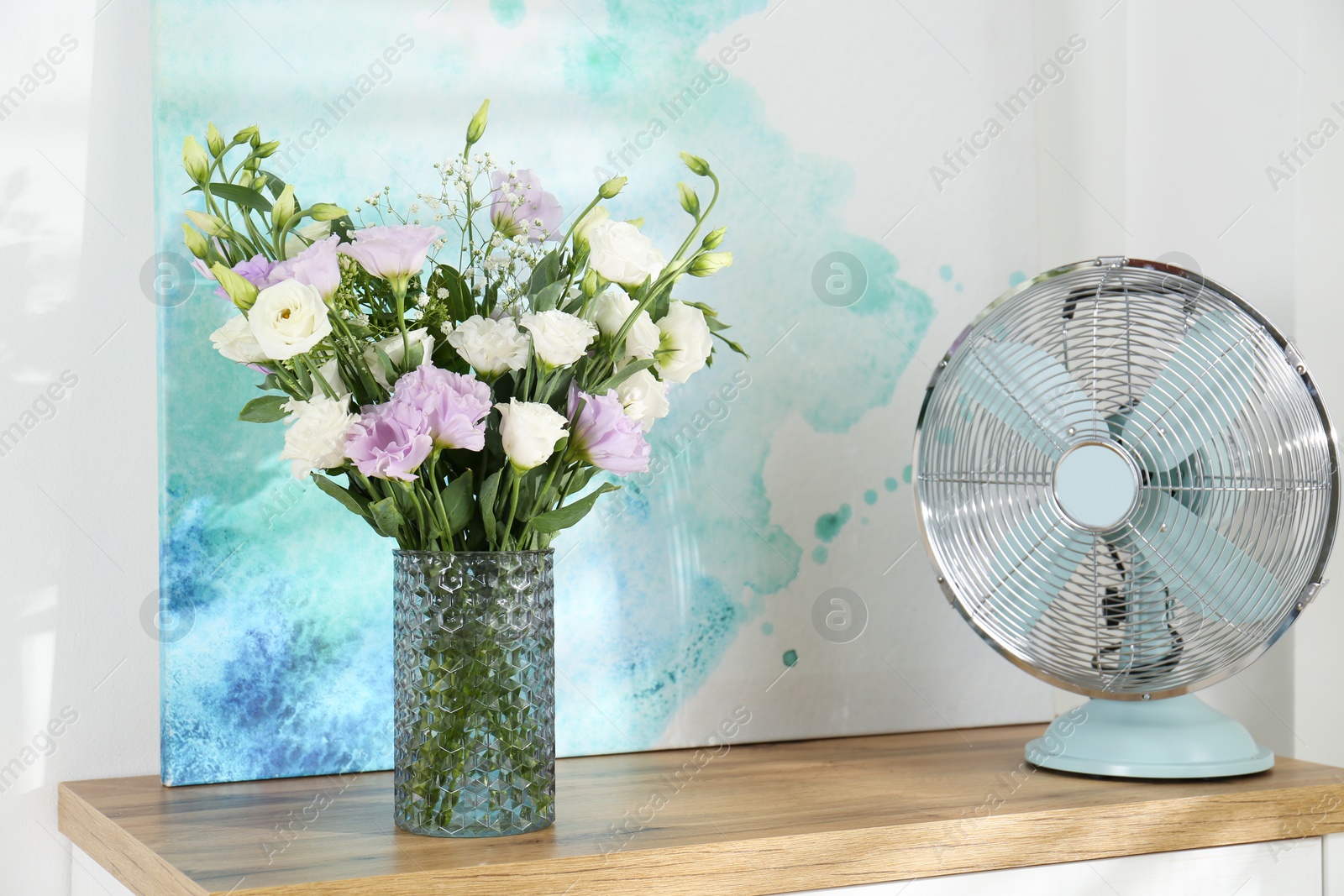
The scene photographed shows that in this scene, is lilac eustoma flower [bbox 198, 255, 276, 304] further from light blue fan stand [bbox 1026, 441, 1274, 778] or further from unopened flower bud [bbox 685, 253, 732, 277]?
light blue fan stand [bbox 1026, 441, 1274, 778]

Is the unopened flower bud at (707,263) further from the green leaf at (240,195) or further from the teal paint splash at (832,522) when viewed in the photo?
the teal paint splash at (832,522)

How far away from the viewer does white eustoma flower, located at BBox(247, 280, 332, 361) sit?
0.88 m

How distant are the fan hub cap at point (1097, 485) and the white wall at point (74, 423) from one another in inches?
39.4

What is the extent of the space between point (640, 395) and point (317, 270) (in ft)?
0.97

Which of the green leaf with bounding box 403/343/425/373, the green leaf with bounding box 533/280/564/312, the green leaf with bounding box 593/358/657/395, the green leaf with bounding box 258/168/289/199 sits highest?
the green leaf with bounding box 258/168/289/199

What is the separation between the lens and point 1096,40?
5.56 ft

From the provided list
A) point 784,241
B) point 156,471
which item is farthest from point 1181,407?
point 156,471

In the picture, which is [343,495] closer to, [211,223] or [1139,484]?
[211,223]

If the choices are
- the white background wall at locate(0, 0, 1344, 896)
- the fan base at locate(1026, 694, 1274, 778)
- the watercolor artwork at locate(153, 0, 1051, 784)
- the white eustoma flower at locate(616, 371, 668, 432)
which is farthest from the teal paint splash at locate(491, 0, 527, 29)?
the fan base at locate(1026, 694, 1274, 778)

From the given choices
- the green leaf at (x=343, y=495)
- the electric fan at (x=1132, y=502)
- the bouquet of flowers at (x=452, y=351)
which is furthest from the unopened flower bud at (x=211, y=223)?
the electric fan at (x=1132, y=502)

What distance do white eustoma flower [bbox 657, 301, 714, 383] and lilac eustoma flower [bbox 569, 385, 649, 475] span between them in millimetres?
68

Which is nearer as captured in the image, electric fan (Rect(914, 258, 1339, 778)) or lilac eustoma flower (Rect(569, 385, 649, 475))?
lilac eustoma flower (Rect(569, 385, 649, 475))

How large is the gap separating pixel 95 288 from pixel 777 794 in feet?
3.00

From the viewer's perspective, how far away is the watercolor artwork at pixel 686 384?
4.16ft
